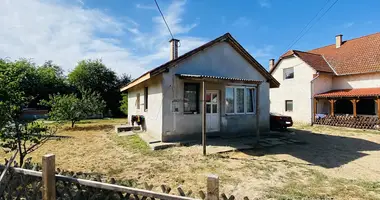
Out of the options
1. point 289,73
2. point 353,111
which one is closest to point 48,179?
point 353,111

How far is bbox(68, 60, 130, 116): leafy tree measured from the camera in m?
26.0

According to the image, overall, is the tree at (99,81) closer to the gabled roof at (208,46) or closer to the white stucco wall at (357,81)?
the gabled roof at (208,46)

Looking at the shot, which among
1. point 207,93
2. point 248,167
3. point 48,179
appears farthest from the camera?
point 207,93

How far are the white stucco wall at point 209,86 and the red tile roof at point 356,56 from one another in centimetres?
1039

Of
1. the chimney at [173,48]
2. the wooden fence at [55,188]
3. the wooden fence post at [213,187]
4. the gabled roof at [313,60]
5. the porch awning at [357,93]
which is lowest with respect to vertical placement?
the wooden fence at [55,188]

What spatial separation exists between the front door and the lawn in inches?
75.7

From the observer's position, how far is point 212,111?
9.80 metres

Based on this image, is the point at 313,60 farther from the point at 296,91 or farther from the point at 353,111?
the point at 353,111

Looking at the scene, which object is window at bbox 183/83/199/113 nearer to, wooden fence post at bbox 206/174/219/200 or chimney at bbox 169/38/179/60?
chimney at bbox 169/38/179/60

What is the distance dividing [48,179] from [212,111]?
7.58 metres

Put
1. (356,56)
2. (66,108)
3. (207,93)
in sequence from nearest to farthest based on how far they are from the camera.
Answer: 1. (207,93)
2. (66,108)
3. (356,56)

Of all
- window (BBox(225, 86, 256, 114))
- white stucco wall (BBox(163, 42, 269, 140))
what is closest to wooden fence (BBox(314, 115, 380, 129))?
white stucco wall (BBox(163, 42, 269, 140))

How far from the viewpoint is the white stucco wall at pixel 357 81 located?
1542 cm

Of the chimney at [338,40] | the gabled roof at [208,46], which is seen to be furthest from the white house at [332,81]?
the gabled roof at [208,46]
